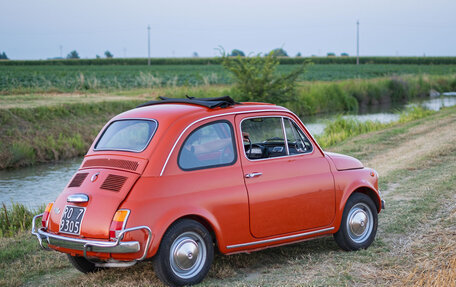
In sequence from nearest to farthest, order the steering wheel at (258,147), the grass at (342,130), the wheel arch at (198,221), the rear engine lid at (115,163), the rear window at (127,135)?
the wheel arch at (198,221)
the rear engine lid at (115,163)
the rear window at (127,135)
the steering wheel at (258,147)
the grass at (342,130)

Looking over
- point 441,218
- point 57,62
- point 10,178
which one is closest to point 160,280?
point 441,218

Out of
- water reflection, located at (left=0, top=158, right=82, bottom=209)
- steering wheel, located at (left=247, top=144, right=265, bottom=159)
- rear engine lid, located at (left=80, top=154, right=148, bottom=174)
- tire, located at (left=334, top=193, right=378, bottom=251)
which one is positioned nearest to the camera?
rear engine lid, located at (left=80, top=154, right=148, bottom=174)

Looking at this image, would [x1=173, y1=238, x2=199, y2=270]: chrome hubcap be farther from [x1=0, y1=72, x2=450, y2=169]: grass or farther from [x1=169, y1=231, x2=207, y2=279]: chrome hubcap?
[x1=0, y1=72, x2=450, y2=169]: grass

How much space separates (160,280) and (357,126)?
53.4 feet

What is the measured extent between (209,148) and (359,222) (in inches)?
83.0

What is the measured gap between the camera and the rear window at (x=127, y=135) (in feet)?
18.7

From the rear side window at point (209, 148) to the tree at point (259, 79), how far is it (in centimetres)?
1867

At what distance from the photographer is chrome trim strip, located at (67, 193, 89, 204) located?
17.5 ft

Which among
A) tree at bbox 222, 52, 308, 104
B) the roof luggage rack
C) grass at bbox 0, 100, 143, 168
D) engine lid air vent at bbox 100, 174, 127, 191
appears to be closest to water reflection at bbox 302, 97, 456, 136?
tree at bbox 222, 52, 308, 104

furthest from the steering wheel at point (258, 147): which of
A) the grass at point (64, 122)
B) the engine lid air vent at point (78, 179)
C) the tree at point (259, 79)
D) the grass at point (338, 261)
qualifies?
the tree at point (259, 79)

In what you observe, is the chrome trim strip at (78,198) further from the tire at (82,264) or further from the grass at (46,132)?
the grass at (46,132)

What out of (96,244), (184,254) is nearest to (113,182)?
(96,244)

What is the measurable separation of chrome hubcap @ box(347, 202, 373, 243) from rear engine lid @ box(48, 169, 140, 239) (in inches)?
103

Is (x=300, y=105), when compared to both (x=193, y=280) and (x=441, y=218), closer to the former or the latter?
(x=441, y=218)
